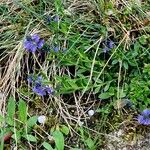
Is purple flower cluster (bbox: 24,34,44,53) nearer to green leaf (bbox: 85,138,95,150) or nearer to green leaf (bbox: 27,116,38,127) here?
green leaf (bbox: 27,116,38,127)

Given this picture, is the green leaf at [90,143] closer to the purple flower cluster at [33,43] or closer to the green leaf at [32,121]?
the green leaf at [32,121]

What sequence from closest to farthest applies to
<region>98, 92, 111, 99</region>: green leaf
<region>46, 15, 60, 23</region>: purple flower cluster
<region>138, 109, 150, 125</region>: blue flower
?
<region>138, 109, 150, 125</region>: blue flower < <region>98, 92, 111, 99</region>: green leaf < <region>46, 15, 60, 23</region>: purple flower cluster

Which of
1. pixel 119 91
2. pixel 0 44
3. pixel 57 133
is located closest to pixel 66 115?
pixel 57 133

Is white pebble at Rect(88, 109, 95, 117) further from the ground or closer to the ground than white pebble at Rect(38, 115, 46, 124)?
further from the ground

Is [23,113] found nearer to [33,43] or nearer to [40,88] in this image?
[40,88]

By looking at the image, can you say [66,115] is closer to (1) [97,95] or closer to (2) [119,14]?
(1) [97,95]

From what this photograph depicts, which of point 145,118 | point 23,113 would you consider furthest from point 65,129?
point 145,118

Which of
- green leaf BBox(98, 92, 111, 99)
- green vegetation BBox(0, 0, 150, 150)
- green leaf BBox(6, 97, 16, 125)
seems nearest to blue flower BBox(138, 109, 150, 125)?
green vegetation BBox(0, 0, 150, 150)
